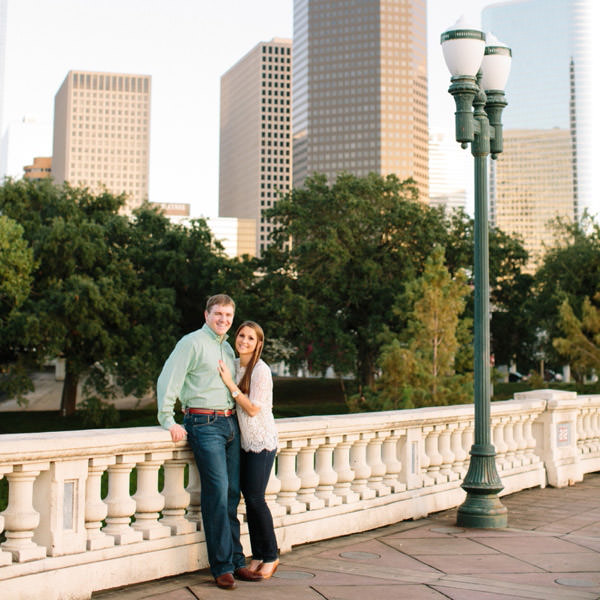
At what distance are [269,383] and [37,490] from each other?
5.73 feet

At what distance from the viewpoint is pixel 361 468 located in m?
8.30

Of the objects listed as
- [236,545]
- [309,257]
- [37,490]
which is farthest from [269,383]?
[309,257]

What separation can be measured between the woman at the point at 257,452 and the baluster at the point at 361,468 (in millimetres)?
2126

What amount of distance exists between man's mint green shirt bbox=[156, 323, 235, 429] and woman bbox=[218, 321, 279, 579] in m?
0.08

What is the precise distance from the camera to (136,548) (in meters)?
5.98

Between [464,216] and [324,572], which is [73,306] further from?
[324,572]

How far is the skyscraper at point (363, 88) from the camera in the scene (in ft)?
614

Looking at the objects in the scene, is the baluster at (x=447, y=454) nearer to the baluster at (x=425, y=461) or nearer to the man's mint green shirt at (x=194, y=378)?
the baluster at (x=425, y=461)

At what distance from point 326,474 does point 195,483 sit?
65.8 inches

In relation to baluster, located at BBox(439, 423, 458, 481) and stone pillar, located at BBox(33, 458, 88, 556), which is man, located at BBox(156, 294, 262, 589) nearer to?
stone pillar, located at BBox(33, 458, 88, 556)

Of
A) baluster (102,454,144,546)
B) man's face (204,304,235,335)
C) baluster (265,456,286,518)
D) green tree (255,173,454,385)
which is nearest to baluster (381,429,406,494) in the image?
baluster (265,456,286,518)

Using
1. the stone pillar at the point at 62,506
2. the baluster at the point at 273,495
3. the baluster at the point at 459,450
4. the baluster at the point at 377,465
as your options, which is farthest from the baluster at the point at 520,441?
the stone pillar at the point at 62,506

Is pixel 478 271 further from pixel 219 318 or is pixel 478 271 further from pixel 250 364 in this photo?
pixel 219 318

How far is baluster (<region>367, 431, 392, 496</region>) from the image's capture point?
8508mm
